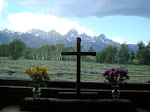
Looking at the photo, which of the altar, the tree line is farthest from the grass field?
the altar

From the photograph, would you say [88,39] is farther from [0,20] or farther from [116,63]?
[0,20]

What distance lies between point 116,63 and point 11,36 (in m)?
2.40

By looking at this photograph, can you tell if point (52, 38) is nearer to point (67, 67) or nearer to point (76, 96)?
point (67, 67)

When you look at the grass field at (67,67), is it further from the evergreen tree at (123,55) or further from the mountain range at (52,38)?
the mountain range at (52,38)

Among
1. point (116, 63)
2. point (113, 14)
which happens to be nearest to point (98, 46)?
point (116, 63)

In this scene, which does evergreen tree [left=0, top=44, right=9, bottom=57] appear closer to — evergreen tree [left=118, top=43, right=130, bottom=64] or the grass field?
the grass field

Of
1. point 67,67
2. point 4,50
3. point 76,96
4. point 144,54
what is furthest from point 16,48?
point 144,54

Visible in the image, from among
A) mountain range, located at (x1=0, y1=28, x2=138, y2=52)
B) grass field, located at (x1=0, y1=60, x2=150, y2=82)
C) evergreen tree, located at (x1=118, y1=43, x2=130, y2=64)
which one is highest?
mountain range, located at (x1=0, y1=28, x2=138, y2=52)

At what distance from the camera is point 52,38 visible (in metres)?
3.40

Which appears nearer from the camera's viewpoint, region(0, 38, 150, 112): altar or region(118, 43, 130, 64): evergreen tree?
region(0, 38, 150, 112): altar

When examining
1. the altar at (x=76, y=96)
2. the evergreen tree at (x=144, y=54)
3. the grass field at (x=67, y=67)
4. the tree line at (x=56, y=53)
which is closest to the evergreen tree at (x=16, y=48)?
the tree line at (x=56, y=53)

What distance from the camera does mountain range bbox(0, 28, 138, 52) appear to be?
332 centimetres

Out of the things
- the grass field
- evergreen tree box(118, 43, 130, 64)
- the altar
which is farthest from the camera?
evergreen tree box(118, 43, 130, 64)

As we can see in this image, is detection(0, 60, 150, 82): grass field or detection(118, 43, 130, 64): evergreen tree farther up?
detection(118, 43, 130, 64): evergreen tree
